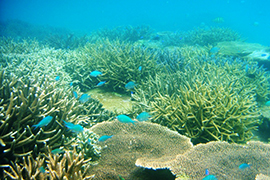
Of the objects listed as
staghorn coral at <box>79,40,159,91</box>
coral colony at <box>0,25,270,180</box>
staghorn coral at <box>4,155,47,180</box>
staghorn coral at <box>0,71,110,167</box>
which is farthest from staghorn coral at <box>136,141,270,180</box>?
staghorn coral at <box>79,40,159,91</box>

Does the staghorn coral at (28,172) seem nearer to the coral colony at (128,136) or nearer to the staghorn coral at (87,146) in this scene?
the coral colony at (128,136)

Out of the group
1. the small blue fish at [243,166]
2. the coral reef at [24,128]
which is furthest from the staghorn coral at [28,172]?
the small blue fish at [243,166]

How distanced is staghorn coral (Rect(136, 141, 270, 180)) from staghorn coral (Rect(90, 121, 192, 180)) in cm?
25

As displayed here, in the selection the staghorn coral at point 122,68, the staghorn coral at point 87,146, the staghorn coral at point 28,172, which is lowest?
the staghorn coral at point 87,146

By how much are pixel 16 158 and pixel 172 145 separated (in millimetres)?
2645

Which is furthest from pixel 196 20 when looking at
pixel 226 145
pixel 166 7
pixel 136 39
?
pixel 226 145

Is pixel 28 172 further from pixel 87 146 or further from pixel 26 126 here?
pixel 87 146

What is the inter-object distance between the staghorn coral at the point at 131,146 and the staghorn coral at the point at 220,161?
0.25 metres

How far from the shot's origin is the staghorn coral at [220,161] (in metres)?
2.54

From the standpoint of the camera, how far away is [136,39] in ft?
49.6

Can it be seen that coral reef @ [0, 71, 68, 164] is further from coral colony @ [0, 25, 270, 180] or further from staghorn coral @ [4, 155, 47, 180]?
staghorn coral @ [4, 155, 47, 180]

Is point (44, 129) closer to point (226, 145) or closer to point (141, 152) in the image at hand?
point (141, 152)

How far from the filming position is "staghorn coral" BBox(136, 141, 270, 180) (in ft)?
8.32

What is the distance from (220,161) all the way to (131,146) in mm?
1628
